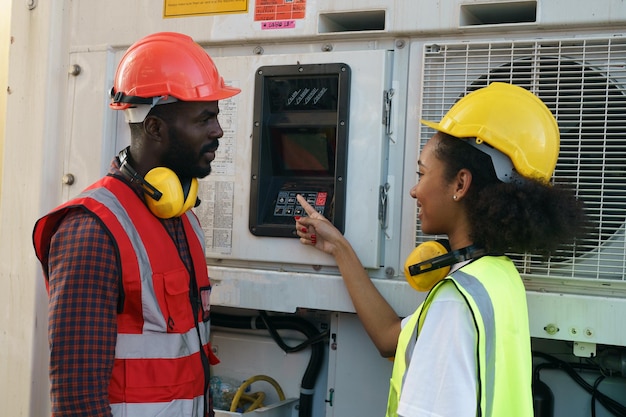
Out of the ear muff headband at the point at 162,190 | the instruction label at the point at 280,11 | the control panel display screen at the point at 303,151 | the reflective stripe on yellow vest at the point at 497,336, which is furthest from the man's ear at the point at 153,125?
the reflective stripe on yellow vest at the point at 497,336

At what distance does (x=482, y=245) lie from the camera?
1.64 metres

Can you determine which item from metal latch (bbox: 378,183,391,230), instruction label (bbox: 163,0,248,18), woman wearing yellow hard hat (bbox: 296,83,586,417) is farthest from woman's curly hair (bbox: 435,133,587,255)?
instruction label (bbox: 163,0,248,18)

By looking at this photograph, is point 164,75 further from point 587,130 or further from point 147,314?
point 587,130

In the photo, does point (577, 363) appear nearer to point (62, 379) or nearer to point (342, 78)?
point (342, 78)

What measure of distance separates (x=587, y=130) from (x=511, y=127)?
1.79 ft

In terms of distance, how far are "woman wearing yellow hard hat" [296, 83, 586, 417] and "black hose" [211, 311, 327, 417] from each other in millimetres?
826

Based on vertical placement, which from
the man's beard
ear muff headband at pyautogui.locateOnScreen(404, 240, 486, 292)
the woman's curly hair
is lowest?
ear muff headband at pyautogui.locateOnScreen(404, 240, 486, 292)

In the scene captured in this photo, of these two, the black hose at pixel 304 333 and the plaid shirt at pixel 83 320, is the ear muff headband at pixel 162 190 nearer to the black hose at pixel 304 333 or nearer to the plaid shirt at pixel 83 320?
the plaid shirt at pixel 83 320

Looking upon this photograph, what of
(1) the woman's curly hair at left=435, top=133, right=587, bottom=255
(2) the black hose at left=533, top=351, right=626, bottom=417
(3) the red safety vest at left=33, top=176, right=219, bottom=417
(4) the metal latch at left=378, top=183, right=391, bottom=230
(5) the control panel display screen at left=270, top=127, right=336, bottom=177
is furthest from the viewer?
(5) the control panel display screen at left=270, top=127, right=336, bottom=177

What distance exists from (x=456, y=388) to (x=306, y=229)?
1038 millimetres

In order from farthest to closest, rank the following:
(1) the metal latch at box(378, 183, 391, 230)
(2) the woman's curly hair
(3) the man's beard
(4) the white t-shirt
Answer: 1. (1) the metal latch at box(378, 183, 391, 230)
2. (3) the man's beard
3. (2) the woman's curly hair
4. (4) the white t-shirt

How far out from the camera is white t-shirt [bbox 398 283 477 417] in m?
1.39

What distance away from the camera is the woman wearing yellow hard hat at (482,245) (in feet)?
4.66

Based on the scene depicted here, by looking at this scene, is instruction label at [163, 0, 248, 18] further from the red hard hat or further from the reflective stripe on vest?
the reflective stripe on vest
